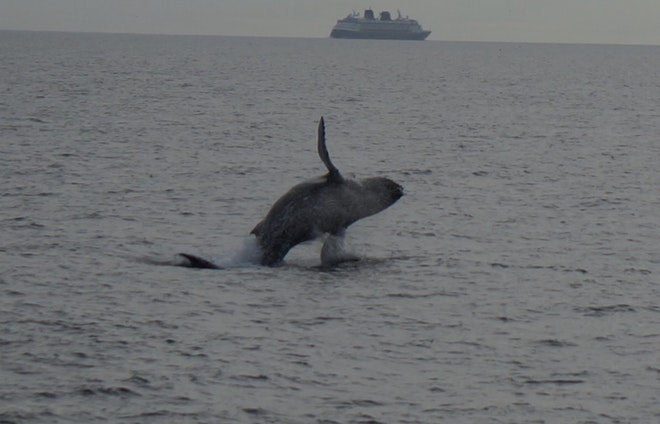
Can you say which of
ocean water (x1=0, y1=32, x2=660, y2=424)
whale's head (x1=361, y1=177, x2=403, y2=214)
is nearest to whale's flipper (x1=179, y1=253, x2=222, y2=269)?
ocean water (x1=0, y1=32, x2=660, y2=424)

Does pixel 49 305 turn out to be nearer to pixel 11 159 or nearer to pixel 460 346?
pixel 460 346

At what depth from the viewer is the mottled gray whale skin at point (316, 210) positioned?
20.2m

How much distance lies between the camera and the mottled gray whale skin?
2017 cm

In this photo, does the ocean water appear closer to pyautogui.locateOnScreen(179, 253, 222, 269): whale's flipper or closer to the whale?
pyautogui.locateOnScreen(179, 253, 222, 269): whale's flipper

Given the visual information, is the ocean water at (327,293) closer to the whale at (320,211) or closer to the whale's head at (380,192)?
the whale at (320,211)

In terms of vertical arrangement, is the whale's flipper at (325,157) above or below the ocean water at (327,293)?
above

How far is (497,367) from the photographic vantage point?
1563cm

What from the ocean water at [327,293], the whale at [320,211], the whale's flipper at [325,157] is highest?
the whale's flipper at [325,157]

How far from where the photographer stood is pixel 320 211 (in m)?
20.4

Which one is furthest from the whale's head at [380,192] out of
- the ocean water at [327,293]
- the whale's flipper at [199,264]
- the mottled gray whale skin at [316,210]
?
the whale's flipper at [199,264]

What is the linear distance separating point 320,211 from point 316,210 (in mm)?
71

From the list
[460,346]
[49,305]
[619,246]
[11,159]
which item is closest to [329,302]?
[460,346]

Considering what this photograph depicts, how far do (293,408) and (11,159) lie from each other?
25486mm

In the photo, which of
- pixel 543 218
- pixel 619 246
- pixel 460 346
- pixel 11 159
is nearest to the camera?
pixel 460 346
